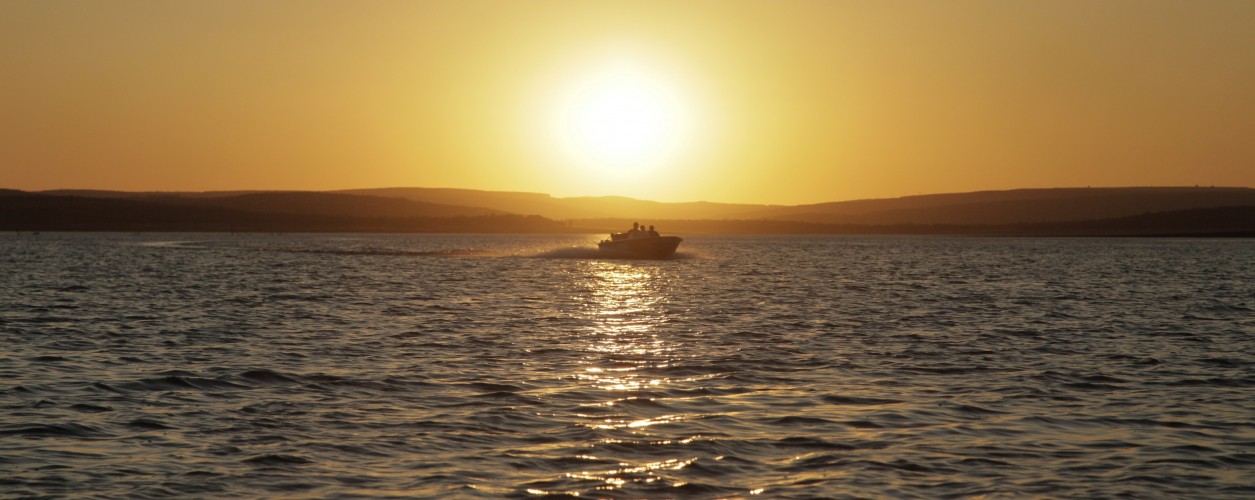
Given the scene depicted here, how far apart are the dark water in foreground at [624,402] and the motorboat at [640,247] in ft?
194

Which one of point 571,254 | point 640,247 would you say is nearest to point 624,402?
point 640,247

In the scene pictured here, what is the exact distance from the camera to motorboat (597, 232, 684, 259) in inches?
4254

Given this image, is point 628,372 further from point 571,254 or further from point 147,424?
point 571,254

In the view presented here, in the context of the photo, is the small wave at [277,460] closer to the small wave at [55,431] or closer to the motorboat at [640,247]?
the small wave at [55,431]

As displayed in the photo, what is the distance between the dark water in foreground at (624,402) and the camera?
16.6m

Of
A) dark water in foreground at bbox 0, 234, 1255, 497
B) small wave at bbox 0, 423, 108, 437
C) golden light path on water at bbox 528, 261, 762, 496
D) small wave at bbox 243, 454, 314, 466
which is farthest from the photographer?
small wave at bbox 0, 423, 108, 437

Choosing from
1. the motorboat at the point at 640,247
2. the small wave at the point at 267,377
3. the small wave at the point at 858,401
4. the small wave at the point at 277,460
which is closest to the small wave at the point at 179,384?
the small wave at the point at 267,377

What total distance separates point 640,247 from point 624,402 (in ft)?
283

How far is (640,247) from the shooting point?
10894cm

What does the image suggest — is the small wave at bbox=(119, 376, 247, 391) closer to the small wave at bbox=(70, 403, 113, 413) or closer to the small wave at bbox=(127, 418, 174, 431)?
the small wave at bbox=(70, 403, 113, 413)

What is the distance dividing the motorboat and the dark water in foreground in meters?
59.2

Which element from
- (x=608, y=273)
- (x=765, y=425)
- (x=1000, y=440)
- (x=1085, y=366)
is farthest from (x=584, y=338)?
(x=608, y=273)

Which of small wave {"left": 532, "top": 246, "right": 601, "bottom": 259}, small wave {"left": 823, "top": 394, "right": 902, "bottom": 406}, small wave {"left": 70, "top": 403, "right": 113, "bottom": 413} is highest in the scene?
small wave {"left": 823, "top": 394, "right": 902, "bottom": 406}

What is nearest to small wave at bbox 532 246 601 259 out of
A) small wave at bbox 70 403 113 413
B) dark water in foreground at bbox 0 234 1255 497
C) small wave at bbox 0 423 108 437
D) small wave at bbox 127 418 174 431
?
dark water in foreground at bbox 0 234 1255 497
